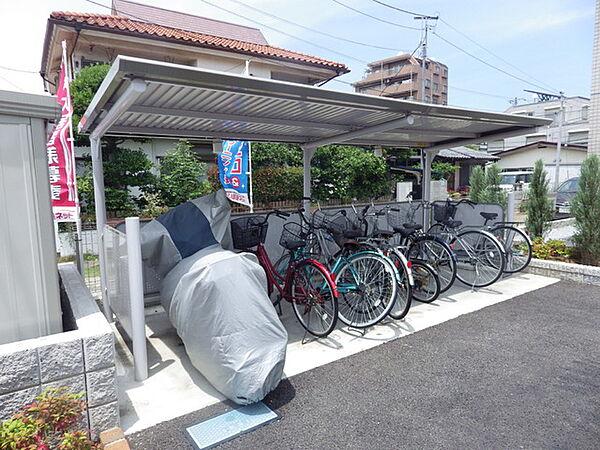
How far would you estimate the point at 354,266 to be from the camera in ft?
12.5

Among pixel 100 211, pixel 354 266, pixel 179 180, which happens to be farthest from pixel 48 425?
pixel 179 180

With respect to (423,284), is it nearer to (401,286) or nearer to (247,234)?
(401,286)

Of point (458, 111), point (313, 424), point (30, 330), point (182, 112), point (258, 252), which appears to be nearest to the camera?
point (30, 330)

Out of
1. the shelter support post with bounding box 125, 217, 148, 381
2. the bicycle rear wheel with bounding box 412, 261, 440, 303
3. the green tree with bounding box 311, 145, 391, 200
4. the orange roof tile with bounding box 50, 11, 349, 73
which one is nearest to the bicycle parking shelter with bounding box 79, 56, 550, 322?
the shelter support post with bounding box 125, 217, 148, 381

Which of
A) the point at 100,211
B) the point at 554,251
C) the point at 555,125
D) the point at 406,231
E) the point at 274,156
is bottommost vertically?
the point at 554,251

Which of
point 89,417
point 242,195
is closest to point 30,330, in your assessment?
point 89,417

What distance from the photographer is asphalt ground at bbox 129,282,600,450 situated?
2.20 meters

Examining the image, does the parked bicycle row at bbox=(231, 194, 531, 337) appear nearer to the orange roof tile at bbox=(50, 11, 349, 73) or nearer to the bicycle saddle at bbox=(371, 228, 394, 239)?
the bicycle saddle at bbox=(371, 228, 394, 239)

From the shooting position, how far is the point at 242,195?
8.80 meters

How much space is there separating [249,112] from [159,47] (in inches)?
337

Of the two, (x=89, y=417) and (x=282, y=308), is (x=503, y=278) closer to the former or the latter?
(x=282, y=308)

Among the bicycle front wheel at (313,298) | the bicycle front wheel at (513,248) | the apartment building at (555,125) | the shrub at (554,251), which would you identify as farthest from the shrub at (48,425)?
the apartment building at (555,125)

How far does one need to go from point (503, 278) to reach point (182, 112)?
16.0 feet

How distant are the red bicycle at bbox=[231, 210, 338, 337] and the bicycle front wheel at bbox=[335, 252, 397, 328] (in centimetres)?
27
